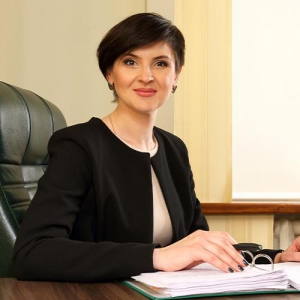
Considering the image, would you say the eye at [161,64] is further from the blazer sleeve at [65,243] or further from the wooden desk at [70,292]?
the wooden desk at [70,292]

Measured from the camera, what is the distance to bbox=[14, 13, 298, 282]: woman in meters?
1.32

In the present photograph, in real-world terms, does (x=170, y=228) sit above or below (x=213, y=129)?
below

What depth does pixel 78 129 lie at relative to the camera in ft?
5.66

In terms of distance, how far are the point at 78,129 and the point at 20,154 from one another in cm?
27

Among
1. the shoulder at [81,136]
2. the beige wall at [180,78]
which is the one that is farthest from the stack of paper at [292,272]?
the beige wall at [180,78]

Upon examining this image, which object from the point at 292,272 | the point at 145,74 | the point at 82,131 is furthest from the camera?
the point at 145,74

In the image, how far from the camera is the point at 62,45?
301cm

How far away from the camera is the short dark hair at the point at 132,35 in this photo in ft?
5.89

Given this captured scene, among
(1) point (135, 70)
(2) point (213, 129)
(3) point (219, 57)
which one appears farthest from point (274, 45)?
(1) point (135, 70)

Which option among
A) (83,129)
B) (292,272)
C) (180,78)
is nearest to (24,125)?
(83,129)

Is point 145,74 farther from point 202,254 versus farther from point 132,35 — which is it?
point 202,254

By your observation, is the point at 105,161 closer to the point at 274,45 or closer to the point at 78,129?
the point at 78,129

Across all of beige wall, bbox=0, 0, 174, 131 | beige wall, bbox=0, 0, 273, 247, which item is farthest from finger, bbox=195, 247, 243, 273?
beige wall, bbox=0, 0, 174, 131

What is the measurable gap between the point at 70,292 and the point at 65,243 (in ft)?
0.66
